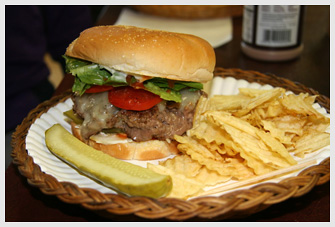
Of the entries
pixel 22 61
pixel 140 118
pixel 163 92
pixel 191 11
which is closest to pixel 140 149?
pixel 140 118

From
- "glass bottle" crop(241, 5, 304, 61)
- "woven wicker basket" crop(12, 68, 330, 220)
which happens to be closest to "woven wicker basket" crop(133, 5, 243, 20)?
"glass bottle" crop(241, 5, 304, 61)

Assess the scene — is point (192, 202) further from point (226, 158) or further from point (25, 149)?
point (25, 149)

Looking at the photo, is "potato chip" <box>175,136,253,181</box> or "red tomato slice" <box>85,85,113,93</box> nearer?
"potato chip" <box>175,136,253,181</box>

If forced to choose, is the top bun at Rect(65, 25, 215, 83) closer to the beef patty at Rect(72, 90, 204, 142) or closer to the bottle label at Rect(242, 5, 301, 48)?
the beef patty at Rect(72, 90, 204, 142)

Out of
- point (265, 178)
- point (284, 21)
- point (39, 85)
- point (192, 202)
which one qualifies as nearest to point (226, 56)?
point (284, 21)

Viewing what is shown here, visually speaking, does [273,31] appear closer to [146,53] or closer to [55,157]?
[146,53]

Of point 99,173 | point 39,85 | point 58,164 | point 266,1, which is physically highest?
point 266,1
